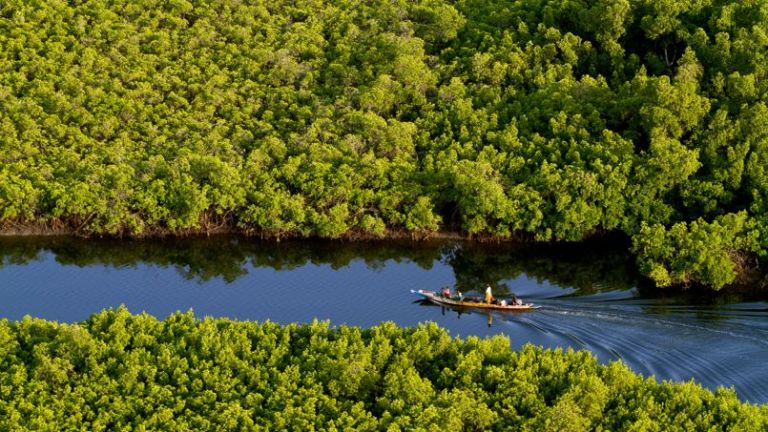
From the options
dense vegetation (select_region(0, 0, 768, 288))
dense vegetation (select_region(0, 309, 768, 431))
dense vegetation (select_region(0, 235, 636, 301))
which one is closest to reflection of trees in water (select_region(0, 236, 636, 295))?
dense vegetation (select_region(0, 235, 636, 301))

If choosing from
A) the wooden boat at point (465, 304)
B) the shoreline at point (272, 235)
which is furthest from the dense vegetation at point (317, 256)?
the wooden boat at point (465, 304)

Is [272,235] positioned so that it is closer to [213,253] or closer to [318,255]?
[318,255]

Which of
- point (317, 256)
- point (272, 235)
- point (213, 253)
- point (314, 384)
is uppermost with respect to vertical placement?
point (272, 235)

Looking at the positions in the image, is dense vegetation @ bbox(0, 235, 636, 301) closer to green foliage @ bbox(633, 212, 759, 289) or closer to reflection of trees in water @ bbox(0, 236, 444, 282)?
reflection of trees in water @ bbox(0, 236, 444, 282)

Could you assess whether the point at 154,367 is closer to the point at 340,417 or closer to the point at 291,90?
the point at 340,417

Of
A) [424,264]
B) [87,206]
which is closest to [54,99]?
[87,206]

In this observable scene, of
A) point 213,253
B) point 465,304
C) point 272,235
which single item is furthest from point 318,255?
point 465,304

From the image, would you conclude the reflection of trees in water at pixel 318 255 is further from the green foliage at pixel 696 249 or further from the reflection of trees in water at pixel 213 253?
the green foliage at pixel 696 249
